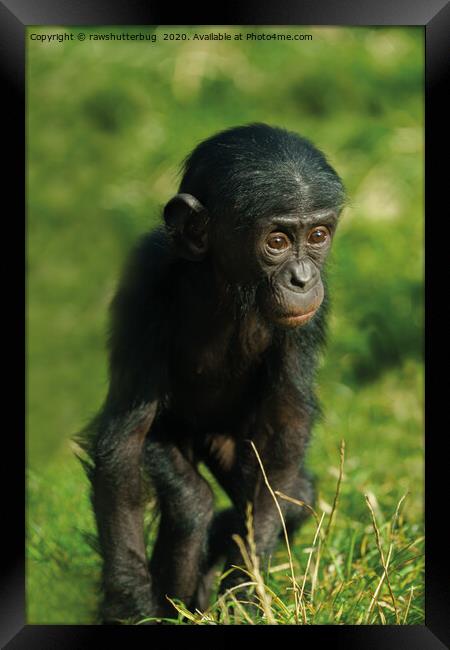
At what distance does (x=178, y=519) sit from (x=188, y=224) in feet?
6.47

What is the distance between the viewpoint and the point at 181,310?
6.57m

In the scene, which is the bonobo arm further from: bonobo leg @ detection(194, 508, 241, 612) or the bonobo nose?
the bonobo nose

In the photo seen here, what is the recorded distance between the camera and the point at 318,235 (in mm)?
6227

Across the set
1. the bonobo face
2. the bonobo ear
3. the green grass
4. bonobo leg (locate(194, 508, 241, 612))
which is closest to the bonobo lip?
the bonobo face

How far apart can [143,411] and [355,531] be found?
6.13 ft

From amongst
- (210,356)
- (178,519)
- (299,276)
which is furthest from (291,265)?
(178,519)

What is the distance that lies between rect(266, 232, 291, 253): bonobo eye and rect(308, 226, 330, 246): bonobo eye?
16 cm

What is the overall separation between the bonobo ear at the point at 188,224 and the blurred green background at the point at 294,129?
332 centimetres

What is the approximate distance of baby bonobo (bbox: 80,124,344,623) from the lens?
6.14 metres

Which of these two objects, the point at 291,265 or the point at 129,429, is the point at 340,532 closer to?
the point at 129,429

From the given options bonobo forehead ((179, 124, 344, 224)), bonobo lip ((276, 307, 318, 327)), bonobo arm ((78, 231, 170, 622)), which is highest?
bonobo forehead ((179, 124, 344, 224))

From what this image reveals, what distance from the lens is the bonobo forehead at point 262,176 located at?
607cm

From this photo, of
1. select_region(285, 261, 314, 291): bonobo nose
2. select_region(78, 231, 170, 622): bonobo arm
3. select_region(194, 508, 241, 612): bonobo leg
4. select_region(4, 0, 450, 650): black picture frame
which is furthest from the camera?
select_region(194, 508, 241, 612): bonobo leg

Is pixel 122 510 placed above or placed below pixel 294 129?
below
